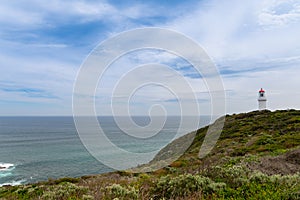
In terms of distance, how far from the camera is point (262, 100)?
167ft

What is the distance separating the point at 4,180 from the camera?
42.0m

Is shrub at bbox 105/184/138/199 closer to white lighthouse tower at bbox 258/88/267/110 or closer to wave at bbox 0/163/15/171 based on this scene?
white lighthouse tower at bbox 258/88/267/110

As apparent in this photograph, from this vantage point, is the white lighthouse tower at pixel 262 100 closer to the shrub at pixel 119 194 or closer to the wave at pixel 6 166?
the shrub at pixel 119 194

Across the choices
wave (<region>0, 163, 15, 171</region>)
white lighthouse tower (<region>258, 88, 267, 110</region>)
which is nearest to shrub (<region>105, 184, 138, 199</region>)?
white lighthouse tower (<region>258, 88, 267, 110</region>)

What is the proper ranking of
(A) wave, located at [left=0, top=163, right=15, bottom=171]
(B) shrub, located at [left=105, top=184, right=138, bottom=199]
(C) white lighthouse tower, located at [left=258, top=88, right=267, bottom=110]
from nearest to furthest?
(B) shrub, located at [left=105, top=184, right=138, bottom=199] < (C) white lighthouse tower, located at [left=258, top=88, right=267, bottom=110] < (A) wave, located at [left=0, top=163, right=15, bottom=171]

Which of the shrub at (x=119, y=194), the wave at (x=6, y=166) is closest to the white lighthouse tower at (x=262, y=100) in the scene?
the shrub at (x=119, y=194)

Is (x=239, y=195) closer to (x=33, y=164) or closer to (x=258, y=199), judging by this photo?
(x=258, y=199)

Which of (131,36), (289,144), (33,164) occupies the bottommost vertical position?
(33,164)

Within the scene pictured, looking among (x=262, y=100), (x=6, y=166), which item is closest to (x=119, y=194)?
(x=262, y=100)

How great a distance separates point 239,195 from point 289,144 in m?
16.7

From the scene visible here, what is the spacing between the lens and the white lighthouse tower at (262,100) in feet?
164

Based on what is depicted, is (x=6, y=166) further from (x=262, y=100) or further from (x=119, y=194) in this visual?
(x=119, y=194)

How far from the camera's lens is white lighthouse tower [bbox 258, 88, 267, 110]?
50112mm

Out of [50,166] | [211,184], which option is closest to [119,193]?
[211,184]
